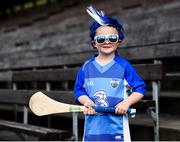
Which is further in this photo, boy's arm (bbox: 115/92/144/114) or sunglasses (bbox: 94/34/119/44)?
sunglasses (bbox: 94/34/119/44)

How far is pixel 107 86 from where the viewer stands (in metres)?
2.21

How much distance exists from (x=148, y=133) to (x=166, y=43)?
3.73 ft

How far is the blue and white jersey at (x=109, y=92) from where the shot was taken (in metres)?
2.19

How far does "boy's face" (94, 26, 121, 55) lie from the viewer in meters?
2.24

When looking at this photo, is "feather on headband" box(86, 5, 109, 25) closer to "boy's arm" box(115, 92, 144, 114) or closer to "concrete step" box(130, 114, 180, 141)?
"boy's arm" box(115, 92, 144, 114)

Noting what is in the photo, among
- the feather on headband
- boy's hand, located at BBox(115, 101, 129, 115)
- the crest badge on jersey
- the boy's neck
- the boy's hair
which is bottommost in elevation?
boy's hand, located at BBox(115, 101, 129, 115)

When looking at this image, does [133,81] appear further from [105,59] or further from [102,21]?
[102,21]

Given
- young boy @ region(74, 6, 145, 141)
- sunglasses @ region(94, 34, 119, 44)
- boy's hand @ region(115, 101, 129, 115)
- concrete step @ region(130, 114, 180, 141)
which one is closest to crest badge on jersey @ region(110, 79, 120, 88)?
young boy @ region(74, 6, 145, 141)

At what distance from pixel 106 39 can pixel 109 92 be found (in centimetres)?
30

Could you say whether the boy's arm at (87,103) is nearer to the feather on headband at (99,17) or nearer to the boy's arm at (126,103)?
the boy's arm at (126,103)

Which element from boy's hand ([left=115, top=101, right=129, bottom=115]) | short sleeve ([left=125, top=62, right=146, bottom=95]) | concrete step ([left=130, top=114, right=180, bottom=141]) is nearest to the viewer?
boy's hand ([left=115, top=101, right=129, bottom=115])

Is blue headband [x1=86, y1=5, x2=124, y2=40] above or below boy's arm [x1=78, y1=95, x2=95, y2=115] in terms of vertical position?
above

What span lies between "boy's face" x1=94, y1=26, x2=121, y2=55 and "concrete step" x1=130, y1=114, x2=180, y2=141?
1.10m

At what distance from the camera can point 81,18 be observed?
777 centimetres
